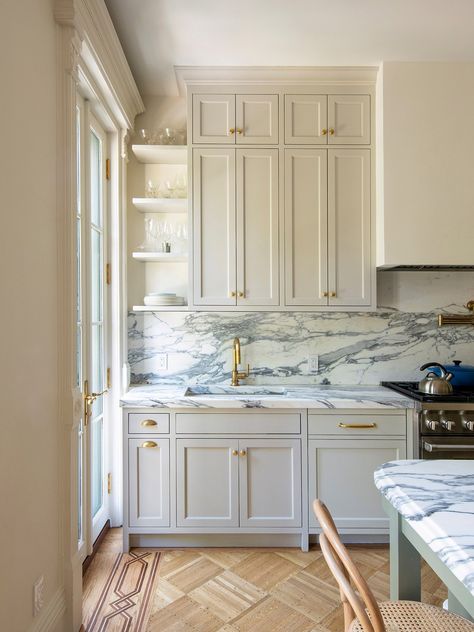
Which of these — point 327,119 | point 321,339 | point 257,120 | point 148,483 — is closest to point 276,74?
point 257,120

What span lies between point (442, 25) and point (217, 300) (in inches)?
75.3

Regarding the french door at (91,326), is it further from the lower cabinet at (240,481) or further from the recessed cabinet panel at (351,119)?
the recessed cabinet panel at (351,119)

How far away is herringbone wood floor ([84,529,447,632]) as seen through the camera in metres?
1.94

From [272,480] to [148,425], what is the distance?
0.77 meters

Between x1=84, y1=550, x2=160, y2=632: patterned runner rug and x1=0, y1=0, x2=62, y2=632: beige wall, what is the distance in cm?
38

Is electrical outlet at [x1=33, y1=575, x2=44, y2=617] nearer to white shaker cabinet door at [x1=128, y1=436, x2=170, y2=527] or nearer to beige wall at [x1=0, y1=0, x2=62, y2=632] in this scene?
beige wall at [x1=0, y1=0, x2=62, y2=632]

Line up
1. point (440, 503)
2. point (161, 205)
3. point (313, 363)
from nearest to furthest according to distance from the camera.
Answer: point (440, 503) → point (161, 205) → point (313, 363)

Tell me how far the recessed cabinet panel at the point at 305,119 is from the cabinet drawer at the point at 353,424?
1670mm

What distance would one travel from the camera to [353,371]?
306cm

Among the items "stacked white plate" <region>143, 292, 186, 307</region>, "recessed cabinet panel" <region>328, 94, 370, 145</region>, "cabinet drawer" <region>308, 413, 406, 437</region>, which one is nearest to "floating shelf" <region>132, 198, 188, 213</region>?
"stacked white plate" <region>143, 292, 186, 307</region>

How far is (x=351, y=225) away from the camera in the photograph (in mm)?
2768

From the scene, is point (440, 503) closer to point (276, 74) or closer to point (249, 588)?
point (249, 588)

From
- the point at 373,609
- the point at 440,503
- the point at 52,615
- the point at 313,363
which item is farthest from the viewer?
the point at 313,363

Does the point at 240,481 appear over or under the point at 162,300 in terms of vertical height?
under
